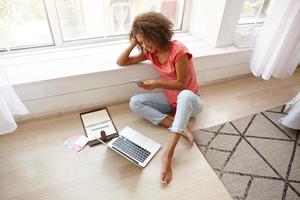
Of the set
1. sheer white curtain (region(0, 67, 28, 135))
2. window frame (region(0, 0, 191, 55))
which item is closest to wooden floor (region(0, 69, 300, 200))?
sheer white curtain (region(0, 67, 28, 135))

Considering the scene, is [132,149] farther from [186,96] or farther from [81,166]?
[186,96]

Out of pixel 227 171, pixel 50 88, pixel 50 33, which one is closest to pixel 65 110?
pixel 50 88

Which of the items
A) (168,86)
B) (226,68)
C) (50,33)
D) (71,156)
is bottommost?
(71,156)

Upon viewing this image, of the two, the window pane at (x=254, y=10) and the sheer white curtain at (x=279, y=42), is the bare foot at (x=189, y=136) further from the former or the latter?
the window pane at (x=254, y=10)

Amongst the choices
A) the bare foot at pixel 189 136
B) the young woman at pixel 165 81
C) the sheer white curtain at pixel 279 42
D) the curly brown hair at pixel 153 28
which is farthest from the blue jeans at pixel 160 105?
the sheer white curtain at pixel 279 42

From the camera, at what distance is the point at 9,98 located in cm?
108

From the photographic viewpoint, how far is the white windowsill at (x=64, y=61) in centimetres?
127

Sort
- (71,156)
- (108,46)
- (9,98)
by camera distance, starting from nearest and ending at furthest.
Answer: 1. (9,98)
2. (71,156)
3. (108,46)

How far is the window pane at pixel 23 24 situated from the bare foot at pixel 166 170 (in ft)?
3.49

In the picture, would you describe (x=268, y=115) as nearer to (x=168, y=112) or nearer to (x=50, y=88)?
(x=168, y=112)

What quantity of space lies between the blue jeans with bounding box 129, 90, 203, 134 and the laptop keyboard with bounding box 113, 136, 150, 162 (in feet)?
0.66

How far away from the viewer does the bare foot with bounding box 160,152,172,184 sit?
1091 mm

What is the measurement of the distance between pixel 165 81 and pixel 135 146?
1.31 feet

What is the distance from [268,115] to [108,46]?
118 centimetres
